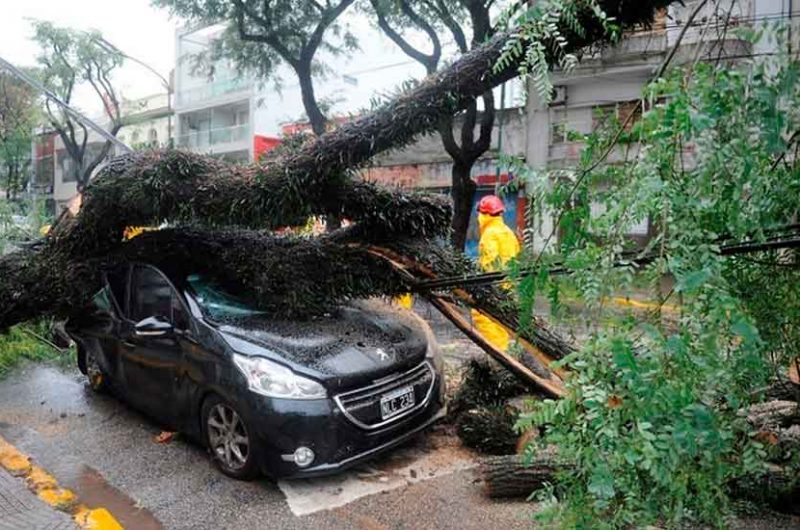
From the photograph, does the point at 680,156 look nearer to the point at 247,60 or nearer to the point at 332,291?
the point at 332,291

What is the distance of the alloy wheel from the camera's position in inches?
157

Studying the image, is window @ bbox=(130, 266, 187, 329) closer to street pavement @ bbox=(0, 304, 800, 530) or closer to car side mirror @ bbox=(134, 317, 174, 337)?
car side mirror @ bbox=(134, 317, 174, 337)

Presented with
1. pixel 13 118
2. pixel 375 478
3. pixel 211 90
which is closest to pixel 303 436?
pixel 375 478

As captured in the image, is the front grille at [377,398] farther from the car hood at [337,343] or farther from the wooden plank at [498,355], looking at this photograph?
the wooden plank at [498,355]

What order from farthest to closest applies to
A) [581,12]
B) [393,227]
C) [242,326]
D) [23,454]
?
[393,227] → [23,454] → [242,326] → [581,12]

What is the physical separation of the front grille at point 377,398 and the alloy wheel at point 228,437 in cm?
70

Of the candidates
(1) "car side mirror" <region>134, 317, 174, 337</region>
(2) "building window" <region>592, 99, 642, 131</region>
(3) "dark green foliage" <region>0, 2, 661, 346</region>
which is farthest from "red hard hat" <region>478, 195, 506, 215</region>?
(2) "building window" <region>592, 99, 642, 131</region>

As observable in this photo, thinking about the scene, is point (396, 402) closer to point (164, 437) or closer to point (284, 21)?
point (164, 437)

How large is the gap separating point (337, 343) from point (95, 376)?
3159mm

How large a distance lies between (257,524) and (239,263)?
2.09 meters

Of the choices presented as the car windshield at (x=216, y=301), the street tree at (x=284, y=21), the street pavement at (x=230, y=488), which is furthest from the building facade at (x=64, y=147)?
the street pavement at (x=230, y=488)

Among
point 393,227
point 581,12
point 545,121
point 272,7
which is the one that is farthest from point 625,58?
point 581,12

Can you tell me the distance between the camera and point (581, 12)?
274 cm

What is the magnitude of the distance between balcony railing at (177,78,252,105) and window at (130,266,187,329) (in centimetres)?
2628
